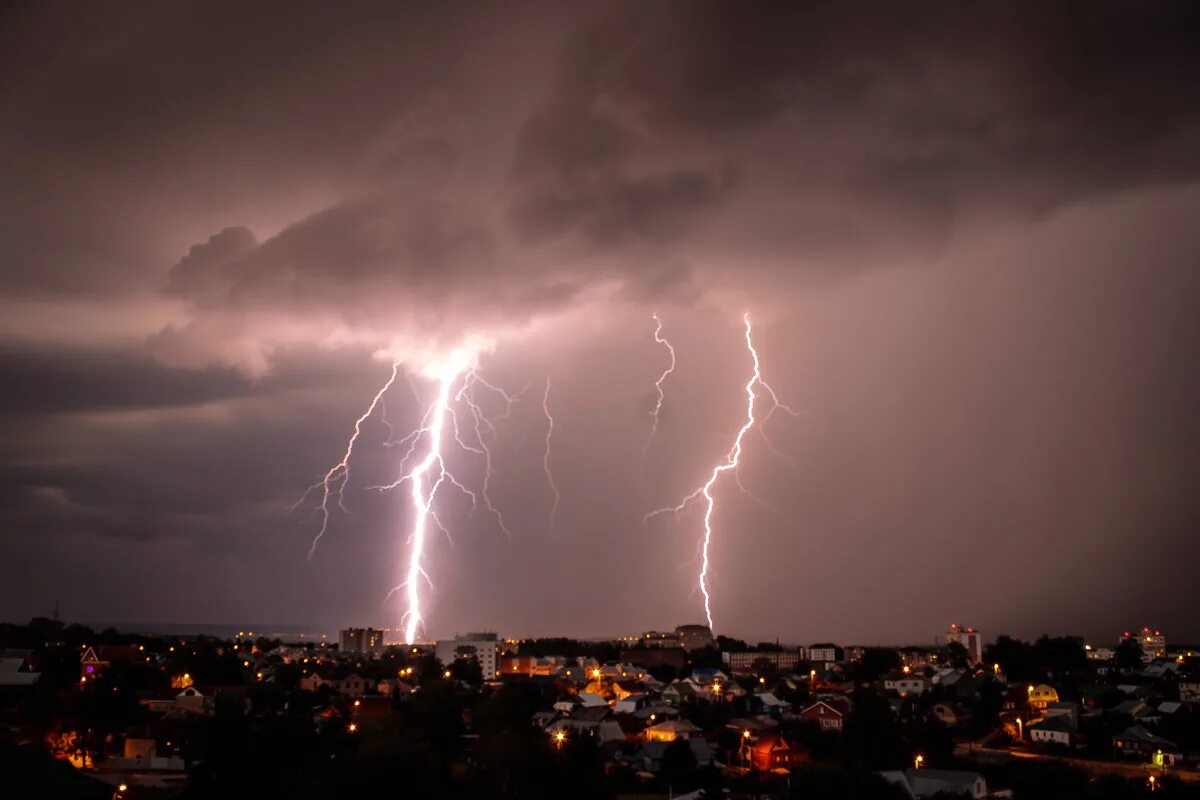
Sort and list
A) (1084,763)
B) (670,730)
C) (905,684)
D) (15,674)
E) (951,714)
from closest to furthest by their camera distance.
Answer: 1. (1084,763)
2. (15,674)
3. (670,730)
4. (951,714)
5. (905,684)

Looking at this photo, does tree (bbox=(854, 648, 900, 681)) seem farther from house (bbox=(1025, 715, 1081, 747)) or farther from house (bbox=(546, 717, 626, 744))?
house (bbox=(546, 717, 626, 744))

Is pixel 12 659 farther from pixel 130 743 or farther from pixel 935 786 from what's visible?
pixel 935 786

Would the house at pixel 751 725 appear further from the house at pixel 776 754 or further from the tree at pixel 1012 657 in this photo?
the tree at pixel 1012 657

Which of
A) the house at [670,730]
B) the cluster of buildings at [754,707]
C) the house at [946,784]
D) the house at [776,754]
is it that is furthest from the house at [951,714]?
the house at [946,784]

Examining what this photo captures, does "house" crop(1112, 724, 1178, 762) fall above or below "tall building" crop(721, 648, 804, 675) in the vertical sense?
above

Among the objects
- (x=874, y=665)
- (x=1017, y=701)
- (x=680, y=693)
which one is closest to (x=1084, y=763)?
(x=1017, y=701)

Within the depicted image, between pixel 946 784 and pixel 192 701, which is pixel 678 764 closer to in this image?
pixel 946 784

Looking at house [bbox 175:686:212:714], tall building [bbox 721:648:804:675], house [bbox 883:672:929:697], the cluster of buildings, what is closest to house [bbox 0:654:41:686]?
the cluster of buildings
